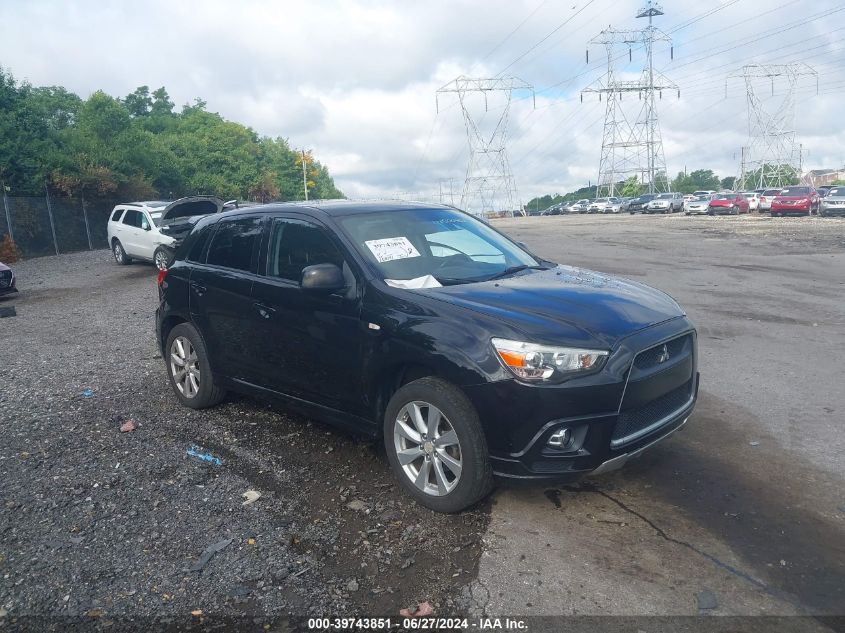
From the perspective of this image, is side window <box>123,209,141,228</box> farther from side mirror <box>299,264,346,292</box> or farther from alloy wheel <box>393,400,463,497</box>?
alloy wheel <box>393,400,463,497</box>

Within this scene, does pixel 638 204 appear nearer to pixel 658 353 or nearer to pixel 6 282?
pixel 6 282

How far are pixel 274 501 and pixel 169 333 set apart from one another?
8.61ft

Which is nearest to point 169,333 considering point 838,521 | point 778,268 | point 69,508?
point 69,508

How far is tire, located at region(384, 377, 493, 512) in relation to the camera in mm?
3848

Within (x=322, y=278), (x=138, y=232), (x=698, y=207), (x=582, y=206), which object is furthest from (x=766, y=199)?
(x=322, y=278)

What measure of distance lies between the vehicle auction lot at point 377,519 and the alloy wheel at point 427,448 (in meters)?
0.21

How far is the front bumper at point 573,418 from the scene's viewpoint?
3.68 metres

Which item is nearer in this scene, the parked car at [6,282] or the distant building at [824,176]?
the parked car at [6,282]

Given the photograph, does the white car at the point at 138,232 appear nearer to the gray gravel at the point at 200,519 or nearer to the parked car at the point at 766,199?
the gray gravel at the point at 200,519

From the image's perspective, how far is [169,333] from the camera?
634 cm

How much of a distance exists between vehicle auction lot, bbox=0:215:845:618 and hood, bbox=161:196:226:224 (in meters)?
12.0

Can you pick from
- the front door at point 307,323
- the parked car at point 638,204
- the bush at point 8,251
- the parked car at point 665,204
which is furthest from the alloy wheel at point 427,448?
the parked car at point 638,204

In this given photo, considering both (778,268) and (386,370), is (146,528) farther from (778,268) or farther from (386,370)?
(778,268)

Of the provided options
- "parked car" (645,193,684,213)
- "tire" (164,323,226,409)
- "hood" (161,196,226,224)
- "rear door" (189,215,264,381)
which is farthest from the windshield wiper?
"parked car" (645,193,684,213)
